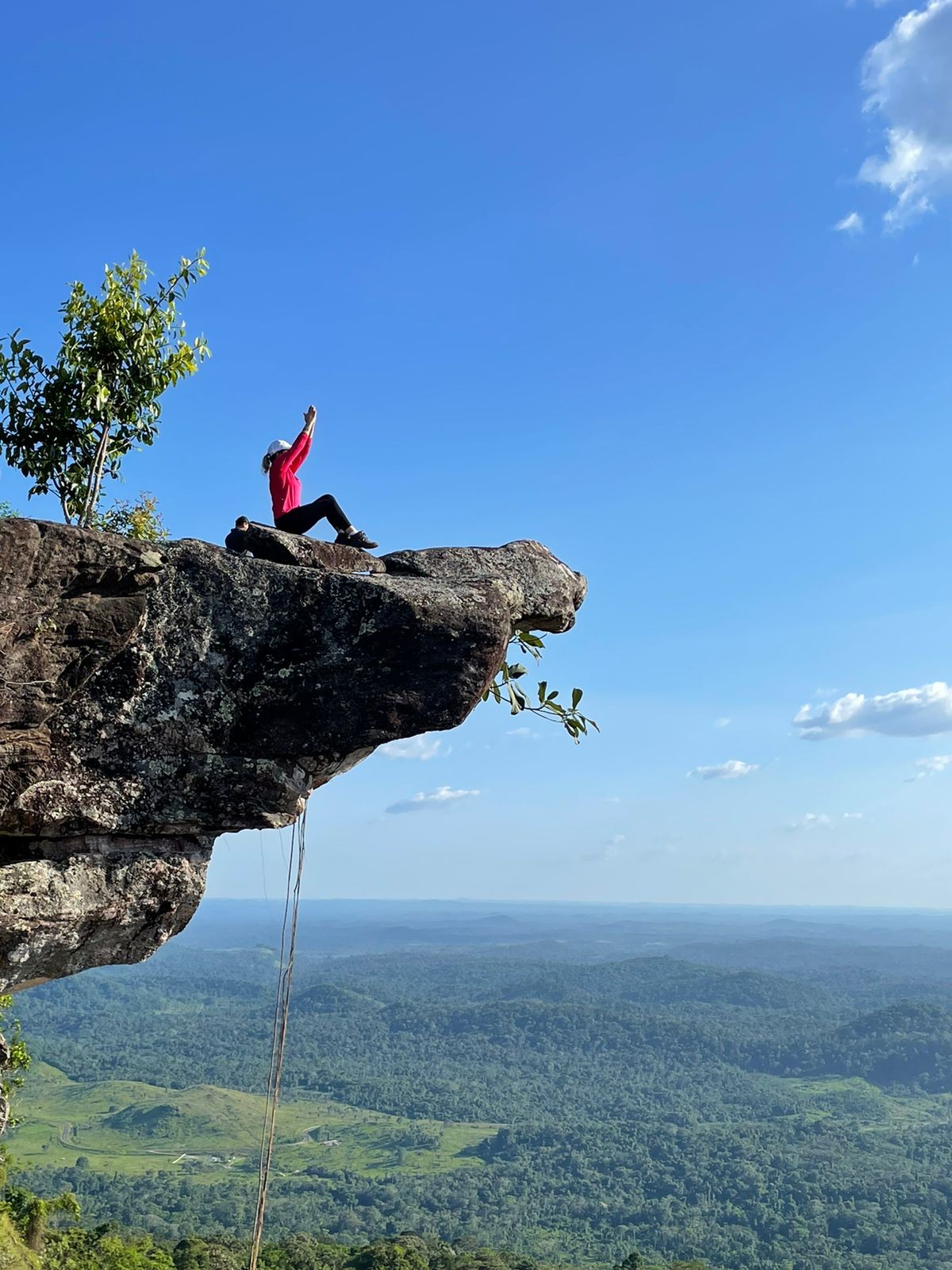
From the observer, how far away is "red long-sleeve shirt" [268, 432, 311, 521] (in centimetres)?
1122

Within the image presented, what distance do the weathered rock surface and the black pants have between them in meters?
0.81

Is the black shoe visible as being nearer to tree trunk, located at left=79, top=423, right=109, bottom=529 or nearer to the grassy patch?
tree trunk, located at left=79, top=423, right=109, bottom=529

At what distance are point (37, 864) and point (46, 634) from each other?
6.81ft

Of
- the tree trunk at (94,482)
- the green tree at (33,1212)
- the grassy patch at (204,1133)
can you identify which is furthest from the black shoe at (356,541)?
the grassy patch at (204,1133)

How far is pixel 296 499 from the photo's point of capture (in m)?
11.4

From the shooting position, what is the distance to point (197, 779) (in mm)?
9344

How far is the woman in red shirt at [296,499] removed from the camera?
11.0 meters

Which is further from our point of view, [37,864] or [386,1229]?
[386,1229]

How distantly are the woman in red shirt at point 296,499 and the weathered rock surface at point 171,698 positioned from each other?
72cm

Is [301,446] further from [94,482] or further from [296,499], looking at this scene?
[94,482]

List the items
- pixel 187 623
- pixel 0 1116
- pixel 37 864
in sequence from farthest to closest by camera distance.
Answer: pixel 0 1116, pixel 187 623, pixel 37 864

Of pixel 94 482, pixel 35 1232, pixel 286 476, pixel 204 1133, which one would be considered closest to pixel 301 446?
pixel 286 476

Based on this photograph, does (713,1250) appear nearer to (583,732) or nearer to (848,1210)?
(848,1210)

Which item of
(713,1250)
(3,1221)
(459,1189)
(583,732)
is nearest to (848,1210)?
(713,1250)
